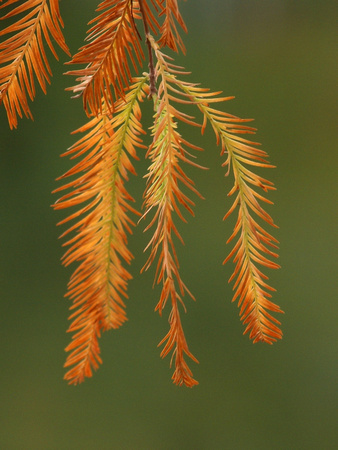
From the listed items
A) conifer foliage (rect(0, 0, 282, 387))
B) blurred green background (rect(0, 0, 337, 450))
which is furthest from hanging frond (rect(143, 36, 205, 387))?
blurred green background (rect(0, 0, 337, 450))

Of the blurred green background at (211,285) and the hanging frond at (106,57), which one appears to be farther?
the blurred green background at (211,285)

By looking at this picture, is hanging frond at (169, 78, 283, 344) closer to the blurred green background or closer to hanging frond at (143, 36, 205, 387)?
hanging frond at (143, 36, 205, 387)

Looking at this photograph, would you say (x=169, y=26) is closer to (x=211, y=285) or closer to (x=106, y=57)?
(x=106, y=57)

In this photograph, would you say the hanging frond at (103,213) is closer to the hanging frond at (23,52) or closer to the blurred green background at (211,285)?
the hanging frond at (23,52)

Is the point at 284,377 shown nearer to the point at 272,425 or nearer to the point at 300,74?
the point at 272,425

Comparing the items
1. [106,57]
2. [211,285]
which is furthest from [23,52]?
[211,285]

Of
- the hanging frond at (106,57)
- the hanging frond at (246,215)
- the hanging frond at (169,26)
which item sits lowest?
the hanging frond at (246,215)

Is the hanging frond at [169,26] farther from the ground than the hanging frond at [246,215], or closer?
farther from the ground

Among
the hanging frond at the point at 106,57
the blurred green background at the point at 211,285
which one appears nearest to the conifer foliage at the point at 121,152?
the hanging frond at the point at 106,57
